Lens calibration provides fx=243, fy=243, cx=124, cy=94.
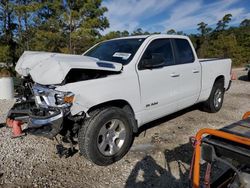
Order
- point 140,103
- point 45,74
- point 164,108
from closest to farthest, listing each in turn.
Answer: point 45,74 < point 140,103 < point 164,108

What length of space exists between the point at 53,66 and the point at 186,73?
273cm

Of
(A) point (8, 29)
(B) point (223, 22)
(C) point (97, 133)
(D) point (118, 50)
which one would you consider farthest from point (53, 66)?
(B) point (223, 22)

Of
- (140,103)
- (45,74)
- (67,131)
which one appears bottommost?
(67,131)

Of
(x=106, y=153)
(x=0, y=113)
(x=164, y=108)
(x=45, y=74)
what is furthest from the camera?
(x=0, y=113)

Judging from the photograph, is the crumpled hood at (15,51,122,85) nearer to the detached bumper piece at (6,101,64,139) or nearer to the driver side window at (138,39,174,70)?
the detached bumper piece at (6,101,64,139)

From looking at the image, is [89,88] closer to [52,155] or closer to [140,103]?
[140,103]

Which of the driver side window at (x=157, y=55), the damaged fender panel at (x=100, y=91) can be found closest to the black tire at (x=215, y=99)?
the driver side window at (x=157, y=55)

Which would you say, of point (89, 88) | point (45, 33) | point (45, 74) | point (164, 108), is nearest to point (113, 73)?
point (89, 88)

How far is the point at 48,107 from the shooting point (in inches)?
131

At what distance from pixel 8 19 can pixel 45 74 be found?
13.1 metres

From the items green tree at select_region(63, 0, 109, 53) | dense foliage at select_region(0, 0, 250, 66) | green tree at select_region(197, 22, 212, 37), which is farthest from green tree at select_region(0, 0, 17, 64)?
green tree at select_region(197, 22, 212, 37)

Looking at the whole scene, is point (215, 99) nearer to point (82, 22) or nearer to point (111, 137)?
point (111, 137)

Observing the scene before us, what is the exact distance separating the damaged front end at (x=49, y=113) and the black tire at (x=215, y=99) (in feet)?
12.4

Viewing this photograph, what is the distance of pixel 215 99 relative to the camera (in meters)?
6.06
